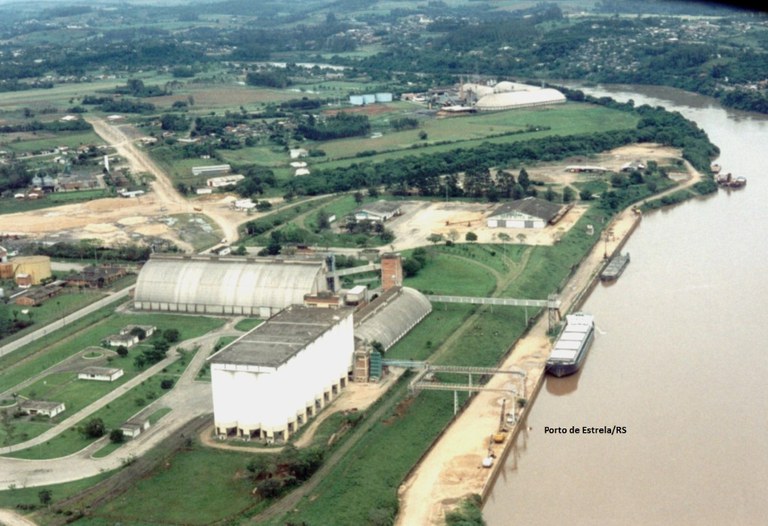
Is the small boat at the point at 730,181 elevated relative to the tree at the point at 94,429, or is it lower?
lower

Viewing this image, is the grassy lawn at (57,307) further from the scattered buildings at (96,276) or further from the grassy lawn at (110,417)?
the grassy lawn at (110,417)

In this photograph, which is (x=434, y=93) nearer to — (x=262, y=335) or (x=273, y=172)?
(x=273, y=172)

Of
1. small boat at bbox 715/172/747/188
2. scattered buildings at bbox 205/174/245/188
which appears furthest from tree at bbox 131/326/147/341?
small boat at bbox 715/172/747/188

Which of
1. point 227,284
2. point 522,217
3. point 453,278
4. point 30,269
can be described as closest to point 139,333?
A: point 227,284

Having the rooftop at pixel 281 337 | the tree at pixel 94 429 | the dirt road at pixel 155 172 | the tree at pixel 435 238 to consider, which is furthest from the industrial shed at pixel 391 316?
the dirt road at pixel 155 172

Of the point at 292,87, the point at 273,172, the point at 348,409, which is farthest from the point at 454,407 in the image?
the point at 292,87

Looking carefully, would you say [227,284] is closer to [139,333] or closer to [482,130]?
[139,333]

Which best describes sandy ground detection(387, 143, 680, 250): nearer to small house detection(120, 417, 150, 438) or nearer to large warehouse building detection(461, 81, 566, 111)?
small house detection(120, 417, 150, 438)
